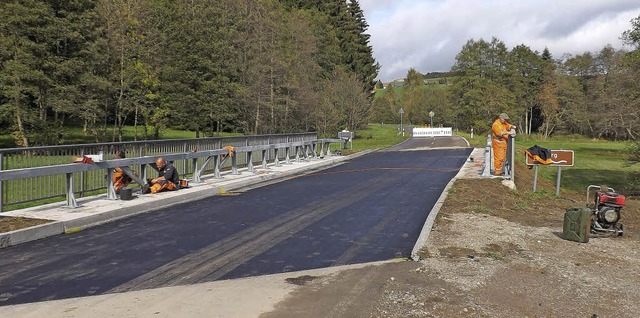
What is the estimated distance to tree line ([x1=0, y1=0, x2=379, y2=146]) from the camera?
30.2m

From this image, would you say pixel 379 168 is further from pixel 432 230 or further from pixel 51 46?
pixel 51 46

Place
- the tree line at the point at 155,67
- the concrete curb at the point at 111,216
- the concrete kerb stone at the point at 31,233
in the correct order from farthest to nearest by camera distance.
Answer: the tree line at the point at 155,67, the concrete curb at the point at 111,216, the concrete kerb stone at the point at 31,233

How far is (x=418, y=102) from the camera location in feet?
389

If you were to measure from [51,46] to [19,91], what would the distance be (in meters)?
4.05

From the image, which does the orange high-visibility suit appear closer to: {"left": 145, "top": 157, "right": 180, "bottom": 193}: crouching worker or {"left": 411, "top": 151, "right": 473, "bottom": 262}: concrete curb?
{"left": 411, "top": 151, "right": 473, "bottom": 262}: concrete curb

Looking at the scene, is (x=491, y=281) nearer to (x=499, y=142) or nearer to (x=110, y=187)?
(x=110, y=187)

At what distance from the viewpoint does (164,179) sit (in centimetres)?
1217

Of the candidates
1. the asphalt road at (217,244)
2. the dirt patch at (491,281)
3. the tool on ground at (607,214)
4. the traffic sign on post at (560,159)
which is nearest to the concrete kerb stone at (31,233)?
the asphalt road at (217,244)

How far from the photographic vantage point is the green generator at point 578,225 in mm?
7832

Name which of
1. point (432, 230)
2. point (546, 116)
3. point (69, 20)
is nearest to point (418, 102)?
point (546, 116)

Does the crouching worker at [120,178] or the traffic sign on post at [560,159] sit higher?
the traffic sign on post at [560,159]

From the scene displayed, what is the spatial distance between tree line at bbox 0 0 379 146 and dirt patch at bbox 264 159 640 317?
2868cm

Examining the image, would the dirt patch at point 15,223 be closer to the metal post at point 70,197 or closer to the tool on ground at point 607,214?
the metal post at point 70,197

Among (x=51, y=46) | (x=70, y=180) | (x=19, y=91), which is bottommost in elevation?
(x=70, y=180)
